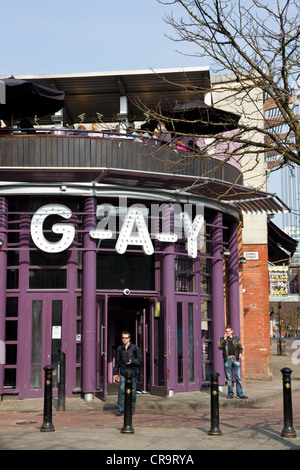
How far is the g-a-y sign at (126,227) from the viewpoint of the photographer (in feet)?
53.7

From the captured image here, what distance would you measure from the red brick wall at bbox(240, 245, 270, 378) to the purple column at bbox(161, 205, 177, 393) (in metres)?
7.16

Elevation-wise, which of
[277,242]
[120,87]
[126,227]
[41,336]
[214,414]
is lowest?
[214,414]

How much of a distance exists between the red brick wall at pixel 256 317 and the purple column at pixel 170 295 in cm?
716

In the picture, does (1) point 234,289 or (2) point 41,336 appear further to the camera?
(1) point 234,289

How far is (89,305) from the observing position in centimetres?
1638

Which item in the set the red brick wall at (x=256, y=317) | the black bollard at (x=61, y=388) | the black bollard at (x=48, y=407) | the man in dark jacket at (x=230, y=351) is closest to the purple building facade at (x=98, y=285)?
the man in dark jacket at (x=230, y=351)

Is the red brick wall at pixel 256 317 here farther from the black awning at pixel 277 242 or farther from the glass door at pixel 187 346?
the glass door at pixel 187 346

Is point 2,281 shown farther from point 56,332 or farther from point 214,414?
point 214,414

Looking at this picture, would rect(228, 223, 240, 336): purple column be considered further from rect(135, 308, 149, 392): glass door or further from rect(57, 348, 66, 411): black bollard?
rect(57, 348, 66, 411): black bollard

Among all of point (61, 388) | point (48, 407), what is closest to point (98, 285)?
point (61, 388)

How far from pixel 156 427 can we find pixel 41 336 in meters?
5.43

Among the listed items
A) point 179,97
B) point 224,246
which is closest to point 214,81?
point 179,97

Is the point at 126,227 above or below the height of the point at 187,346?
above

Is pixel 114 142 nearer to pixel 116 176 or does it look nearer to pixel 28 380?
pixel 116 176
